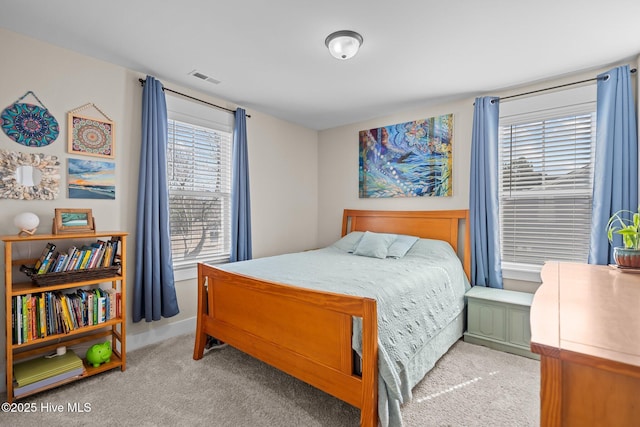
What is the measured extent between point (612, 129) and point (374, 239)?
7.33 feet

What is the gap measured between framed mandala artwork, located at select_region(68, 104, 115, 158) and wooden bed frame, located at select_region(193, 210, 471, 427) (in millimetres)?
1272

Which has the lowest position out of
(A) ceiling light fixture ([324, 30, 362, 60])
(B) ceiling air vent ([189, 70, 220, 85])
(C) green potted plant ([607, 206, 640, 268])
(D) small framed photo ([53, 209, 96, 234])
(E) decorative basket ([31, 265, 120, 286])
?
(E) decorative basket ([31, 265, 120, 286])

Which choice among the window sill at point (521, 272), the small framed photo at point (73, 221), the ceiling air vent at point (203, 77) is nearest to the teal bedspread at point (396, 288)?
the window sill at point (521, 272)

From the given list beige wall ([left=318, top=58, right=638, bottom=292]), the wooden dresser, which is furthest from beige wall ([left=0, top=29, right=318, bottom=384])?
the wooden dresser

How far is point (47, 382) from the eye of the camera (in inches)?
78.7

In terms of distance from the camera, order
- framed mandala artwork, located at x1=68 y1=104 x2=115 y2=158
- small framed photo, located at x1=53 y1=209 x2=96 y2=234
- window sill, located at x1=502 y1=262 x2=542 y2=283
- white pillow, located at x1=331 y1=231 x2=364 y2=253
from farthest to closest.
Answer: white pillow, located at x1=331 y1=231 x2=364 y2=253, window sill, located at x1=502 y1=262 x2=542 y2=283, framed mandala artwork, located at x1=68 y1=104 x2=115 y2=158, small framed photo, located at x1=53 y1=209 x2=96 y2=234

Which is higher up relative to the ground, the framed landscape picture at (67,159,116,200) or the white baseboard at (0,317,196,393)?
the framed landscape picture at (67,159,116,200)

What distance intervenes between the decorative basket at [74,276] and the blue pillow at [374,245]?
230 centimetres

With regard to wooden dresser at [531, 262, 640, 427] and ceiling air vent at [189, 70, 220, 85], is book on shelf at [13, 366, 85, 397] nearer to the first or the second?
ceiling air vent at [189, 70, 220, 85]

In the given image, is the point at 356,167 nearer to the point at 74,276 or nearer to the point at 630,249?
the point at 630,249

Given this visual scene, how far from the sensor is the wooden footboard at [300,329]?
1529 millimetres

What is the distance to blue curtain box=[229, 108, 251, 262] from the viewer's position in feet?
11.1

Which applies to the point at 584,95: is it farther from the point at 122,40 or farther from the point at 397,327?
the point at 122,40

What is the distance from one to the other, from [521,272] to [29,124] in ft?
14.1
